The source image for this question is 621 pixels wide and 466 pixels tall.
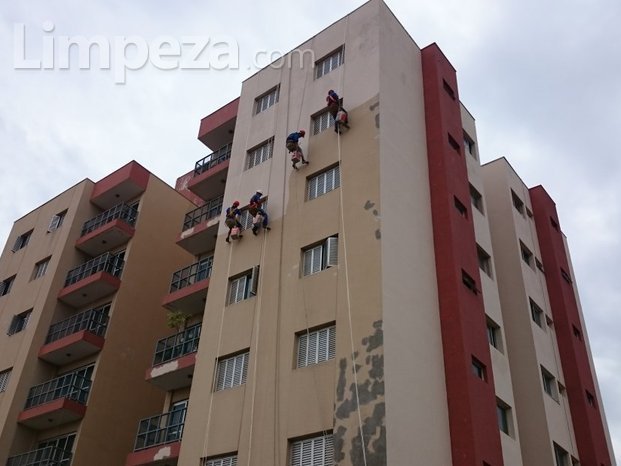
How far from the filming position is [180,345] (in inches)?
1086

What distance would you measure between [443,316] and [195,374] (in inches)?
341

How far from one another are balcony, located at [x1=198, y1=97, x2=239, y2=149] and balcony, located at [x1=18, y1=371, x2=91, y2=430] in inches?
506

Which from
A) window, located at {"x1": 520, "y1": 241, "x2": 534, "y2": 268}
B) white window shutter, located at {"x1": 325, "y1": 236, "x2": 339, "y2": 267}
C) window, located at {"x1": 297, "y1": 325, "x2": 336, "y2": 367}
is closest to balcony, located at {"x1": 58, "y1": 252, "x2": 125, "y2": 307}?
white window shutter, located at {"x1": 325, "y1": 236, "x2": 339, "y2": 267}

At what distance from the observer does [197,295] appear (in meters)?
29.1

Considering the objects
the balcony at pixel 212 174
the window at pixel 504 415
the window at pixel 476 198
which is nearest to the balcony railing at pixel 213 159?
the balcony at pixel 212 174

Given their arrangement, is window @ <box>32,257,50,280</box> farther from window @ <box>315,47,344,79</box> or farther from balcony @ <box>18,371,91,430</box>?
window @ <box>315,47,344,79</box>

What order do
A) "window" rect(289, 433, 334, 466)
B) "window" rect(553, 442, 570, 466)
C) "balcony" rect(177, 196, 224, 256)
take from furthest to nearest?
"balcony" rect(177, 196, 224, 256)
"window" rect(553, 442, 570, 466)
"window" rect(289, 433, 334, 466)

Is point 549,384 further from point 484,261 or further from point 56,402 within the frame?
point 56,402

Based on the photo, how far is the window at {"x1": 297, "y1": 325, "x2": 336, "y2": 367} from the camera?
21.2 meters

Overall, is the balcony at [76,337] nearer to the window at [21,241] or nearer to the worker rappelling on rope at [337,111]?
the window at [21,241]

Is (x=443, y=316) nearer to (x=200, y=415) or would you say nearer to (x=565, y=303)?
(x=200, y=415)

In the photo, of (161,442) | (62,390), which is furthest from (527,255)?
(62,390)

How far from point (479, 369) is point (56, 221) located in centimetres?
2507

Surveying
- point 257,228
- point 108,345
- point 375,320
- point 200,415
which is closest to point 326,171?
point 257,228
